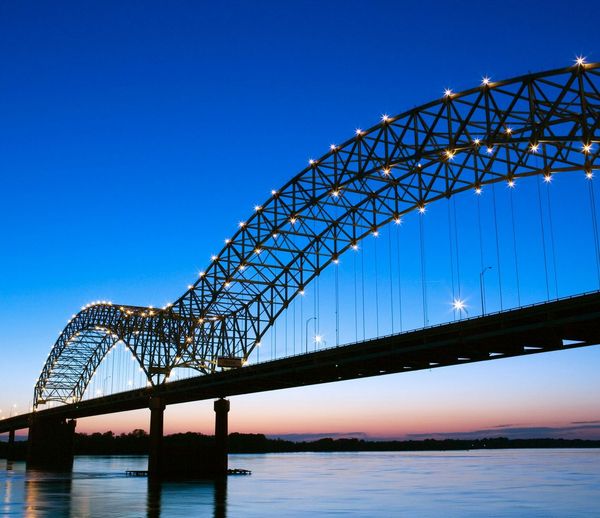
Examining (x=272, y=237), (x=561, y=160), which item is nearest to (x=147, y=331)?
(x=272, y=237)

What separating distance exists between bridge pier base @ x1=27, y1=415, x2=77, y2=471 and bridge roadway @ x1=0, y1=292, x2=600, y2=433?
187 feet

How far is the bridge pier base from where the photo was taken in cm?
13125

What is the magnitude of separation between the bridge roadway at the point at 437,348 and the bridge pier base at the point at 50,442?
5704cm

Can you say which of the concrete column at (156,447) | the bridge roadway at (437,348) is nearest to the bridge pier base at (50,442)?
the concrete column at (156,447)

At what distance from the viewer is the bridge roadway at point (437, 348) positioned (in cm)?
4184

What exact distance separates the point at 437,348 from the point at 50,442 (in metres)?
106

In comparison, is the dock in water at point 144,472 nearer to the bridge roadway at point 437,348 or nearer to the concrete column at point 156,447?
the concrete column at point 156,447

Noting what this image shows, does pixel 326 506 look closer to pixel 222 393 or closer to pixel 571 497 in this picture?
pixel 571 497

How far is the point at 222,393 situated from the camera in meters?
84.6

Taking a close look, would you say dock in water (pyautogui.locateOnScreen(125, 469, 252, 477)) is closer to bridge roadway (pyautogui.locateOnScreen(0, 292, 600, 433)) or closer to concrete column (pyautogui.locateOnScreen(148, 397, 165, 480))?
concrete column (pyautogui.locateOnScreen(148, 397, 165, 480))

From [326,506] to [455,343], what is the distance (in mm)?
12448

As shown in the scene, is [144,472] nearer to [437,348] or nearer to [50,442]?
[437,348]

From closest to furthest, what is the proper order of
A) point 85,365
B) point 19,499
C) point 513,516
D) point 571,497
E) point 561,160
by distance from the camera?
1. point 513,516
2. point 561,160
3. point 19,499
4. point 571,497
5. point 85,365

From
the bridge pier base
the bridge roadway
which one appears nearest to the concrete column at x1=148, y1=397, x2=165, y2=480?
the bridge roadway
